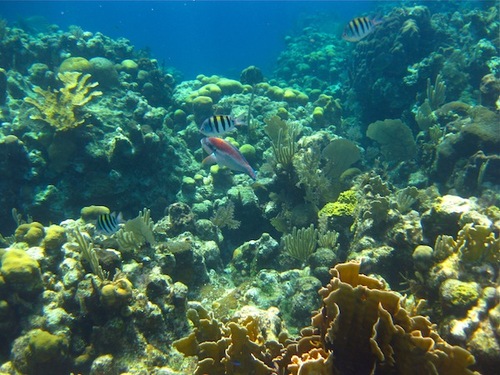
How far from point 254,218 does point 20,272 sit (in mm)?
4292

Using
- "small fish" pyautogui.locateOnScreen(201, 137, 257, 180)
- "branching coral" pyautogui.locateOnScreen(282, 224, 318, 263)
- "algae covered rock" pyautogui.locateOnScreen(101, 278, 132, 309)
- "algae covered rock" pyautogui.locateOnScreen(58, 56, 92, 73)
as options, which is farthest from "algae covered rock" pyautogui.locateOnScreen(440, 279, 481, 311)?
"algae covered rock" pyautogui.locateOnScreen(58, 56, 92, 73)

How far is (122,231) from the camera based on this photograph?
16.5 feet

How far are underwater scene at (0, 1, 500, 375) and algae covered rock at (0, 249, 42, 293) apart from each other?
0.02 meters

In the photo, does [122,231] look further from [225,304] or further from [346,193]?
[346,193]

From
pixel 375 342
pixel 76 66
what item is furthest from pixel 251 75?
pixel 375 342

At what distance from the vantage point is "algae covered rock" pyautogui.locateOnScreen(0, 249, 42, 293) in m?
3.80

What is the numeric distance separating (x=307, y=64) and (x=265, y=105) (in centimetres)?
946

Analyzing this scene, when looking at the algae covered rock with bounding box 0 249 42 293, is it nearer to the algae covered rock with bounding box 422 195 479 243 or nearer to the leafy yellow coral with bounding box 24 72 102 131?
the leafy yellow coral with bounding box 24 72 102 131

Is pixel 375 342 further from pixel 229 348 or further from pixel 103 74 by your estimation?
pixel 103 74

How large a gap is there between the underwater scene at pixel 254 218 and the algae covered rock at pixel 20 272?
0.7 inches

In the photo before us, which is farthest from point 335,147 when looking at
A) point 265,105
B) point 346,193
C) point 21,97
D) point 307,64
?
point 307,64

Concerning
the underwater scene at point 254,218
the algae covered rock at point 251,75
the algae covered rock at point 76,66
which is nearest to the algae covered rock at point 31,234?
the underwater scene at point 254,218

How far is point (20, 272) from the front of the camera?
382 centimetres

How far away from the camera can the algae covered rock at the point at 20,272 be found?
12.5ft
